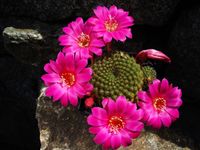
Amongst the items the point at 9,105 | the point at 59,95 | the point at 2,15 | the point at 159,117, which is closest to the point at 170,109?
the point at 159,117

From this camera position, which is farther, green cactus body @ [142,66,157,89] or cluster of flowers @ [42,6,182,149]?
green cactus body @ [142,66,157,89]

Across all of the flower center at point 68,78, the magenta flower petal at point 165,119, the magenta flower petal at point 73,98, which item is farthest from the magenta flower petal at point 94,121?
the magenta flower petal at point 165,119

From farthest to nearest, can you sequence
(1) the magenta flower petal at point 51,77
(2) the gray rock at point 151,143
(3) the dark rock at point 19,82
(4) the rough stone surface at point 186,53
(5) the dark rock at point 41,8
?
(3) the dark rock at point 19,82, (5) the dark rock at point 41,8, (4) the rough stone surface at point 186,53, (2) the gray rock at point 151,143, (1) the magenta flower petal at point 51,77

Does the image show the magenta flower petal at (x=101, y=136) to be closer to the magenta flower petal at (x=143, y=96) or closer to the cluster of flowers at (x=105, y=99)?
the cluster of flowers at (x=105, y=99)

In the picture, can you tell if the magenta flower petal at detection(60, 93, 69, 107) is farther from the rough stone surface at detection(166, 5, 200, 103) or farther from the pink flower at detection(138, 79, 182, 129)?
the rough stone surface at detection(166, 5, 200, 103)

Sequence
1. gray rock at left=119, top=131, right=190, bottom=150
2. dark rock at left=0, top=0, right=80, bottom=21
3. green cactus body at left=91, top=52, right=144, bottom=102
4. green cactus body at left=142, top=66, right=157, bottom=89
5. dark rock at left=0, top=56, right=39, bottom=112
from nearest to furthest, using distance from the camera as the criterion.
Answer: green cactus body at left=91, top=52, right=144, bottom=102 < green cactus body at left=142, top=66, right=157, bottom=89 < gray rock at left=119, top=131, right=190, bottom=150 < dark rock at left=0, top=0, right=80, bottom=21 < dark rock at left=0, top=56, right=39, bottom=112

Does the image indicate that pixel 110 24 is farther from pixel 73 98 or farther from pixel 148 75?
pixel 73 98

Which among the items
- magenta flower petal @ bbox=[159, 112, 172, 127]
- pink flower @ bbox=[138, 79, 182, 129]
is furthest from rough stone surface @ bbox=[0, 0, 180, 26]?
magenta flower petal @ bbox=[159, 112, 172, 127]
